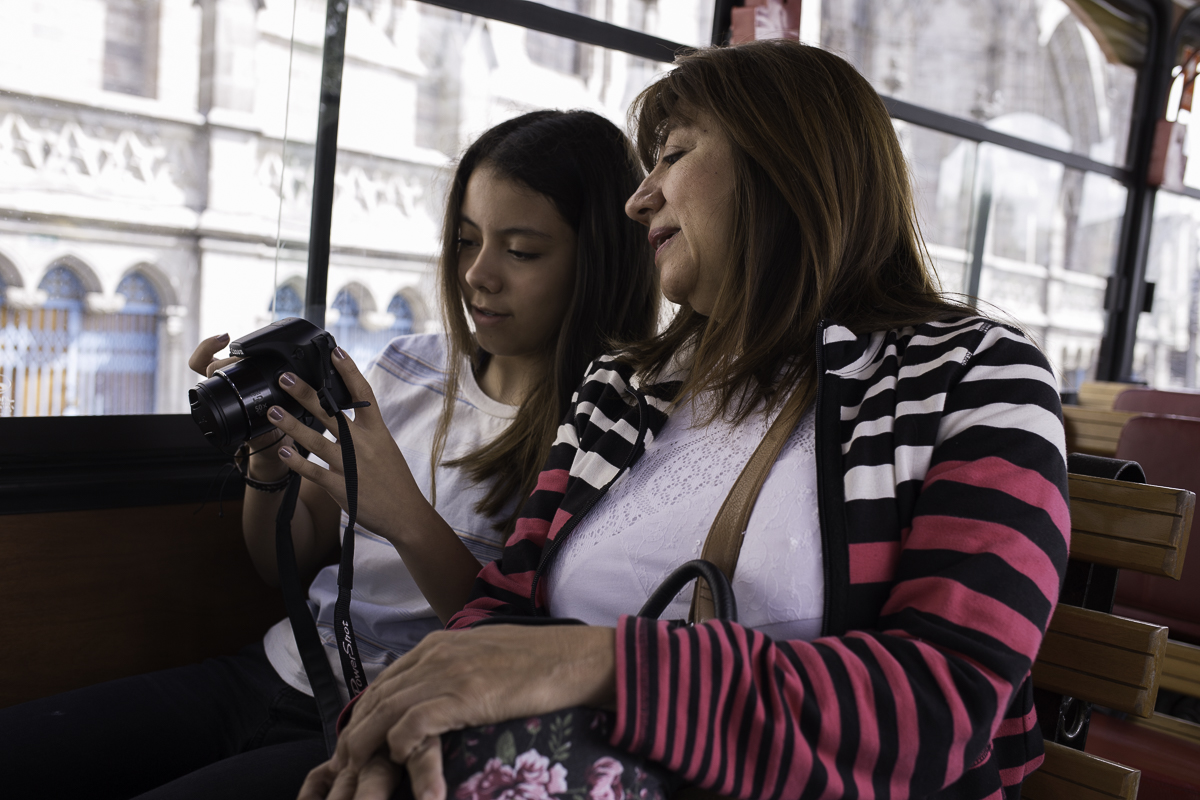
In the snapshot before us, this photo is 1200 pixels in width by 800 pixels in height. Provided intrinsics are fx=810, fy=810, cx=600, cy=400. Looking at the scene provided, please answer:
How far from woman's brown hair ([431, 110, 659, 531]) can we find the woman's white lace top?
0.26 metres

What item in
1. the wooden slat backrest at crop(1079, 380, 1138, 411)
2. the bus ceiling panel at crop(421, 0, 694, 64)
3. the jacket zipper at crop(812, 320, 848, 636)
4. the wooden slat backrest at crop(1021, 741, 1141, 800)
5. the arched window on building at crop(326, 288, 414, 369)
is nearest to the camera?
the jacket zipper at crop(812, 320, 848, 636)

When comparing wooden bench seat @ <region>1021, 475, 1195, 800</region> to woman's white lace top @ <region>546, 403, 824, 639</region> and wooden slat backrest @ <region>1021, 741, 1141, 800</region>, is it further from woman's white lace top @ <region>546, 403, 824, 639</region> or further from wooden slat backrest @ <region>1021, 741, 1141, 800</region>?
woman's white lace top @ <region>546, 403, 824, 639</region>

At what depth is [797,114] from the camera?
898 mm

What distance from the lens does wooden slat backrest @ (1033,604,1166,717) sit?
858mm

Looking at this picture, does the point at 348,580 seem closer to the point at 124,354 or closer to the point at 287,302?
the point at 287,302

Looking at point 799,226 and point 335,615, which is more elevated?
point 799,226

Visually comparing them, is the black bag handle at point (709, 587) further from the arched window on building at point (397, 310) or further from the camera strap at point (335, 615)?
the arched window on building at point (397, 310)

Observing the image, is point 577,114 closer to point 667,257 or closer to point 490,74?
point 667,257

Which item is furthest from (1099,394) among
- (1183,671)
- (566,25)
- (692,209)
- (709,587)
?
(709,587)

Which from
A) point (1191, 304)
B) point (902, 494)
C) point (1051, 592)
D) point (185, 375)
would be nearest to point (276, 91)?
point (185, 375)

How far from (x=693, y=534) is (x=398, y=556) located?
52cm

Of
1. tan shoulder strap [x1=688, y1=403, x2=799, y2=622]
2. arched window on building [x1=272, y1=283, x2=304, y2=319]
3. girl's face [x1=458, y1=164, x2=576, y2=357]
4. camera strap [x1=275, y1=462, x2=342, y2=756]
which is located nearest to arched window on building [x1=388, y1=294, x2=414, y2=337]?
arched window on building [x1=272, y1=283, x2=304, y2=319]

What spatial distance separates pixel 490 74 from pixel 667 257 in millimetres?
2721

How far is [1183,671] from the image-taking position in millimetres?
1336
